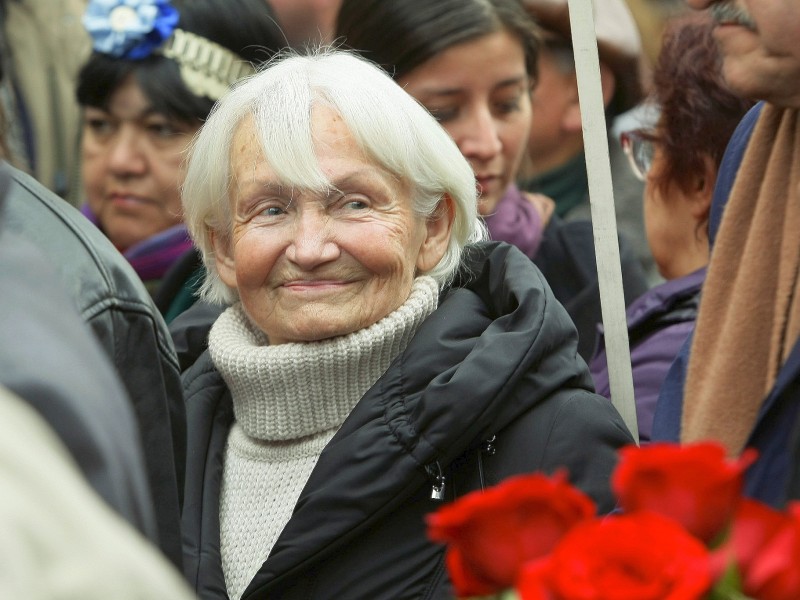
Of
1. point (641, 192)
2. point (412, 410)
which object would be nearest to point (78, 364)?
point (412, 410)

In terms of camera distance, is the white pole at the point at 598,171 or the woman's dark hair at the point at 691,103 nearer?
the white pole at the point at 598,171

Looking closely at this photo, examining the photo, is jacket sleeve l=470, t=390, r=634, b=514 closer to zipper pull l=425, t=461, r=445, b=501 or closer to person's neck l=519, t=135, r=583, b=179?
zipper pull l=425, t=461, r=445, b=501

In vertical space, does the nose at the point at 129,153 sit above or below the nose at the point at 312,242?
below

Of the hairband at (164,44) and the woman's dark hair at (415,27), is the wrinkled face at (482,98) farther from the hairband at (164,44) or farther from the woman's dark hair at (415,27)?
the hairband at (164,44)

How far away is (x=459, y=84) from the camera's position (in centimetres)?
345

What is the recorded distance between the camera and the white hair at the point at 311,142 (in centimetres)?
253

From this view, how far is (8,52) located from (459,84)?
1.84 m

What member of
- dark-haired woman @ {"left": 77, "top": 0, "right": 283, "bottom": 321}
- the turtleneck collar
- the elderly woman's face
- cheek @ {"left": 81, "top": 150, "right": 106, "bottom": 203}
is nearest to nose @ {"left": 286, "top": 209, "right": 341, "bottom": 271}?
the elderly woman's face

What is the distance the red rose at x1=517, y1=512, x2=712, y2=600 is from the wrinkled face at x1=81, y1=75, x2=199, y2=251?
2.91m

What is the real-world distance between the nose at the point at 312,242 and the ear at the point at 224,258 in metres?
0.22

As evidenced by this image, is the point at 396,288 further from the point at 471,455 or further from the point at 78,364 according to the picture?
the point at 78,364

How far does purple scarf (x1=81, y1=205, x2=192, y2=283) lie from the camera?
373 cm

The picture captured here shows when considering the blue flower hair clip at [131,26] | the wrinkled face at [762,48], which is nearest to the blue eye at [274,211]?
→ the wrinkled face at [762,48]

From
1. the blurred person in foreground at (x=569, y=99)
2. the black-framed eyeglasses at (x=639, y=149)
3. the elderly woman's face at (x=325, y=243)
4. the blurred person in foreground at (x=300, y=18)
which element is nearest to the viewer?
the elderly woman's face at (x=325, y=243)
